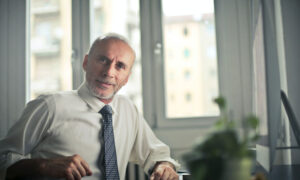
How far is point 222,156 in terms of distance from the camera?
0.42 meters

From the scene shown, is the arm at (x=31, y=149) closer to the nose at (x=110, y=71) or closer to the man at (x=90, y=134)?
the man at (x=90, y=134)

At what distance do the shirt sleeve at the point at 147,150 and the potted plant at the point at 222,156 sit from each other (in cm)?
92

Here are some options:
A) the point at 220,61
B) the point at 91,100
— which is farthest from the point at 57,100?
the point at 220,61

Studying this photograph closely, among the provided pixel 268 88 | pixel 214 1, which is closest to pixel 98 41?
pixel 268 88

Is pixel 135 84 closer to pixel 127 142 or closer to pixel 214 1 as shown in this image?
pixel 127 142

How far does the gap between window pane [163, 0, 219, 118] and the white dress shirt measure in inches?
26.3

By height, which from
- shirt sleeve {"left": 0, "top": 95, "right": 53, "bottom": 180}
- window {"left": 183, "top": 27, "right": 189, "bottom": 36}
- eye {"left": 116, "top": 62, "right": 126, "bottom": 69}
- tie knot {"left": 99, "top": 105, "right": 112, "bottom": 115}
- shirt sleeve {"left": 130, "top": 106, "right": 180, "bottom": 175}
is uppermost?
window {"left": 183, "top": 27, "right": 189, "bottom": 36}

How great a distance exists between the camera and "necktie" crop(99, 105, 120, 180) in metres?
1.19

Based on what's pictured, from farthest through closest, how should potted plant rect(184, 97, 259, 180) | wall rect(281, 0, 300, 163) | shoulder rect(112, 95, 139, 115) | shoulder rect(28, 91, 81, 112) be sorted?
wall rect(281, 0, 300, 163) < shoulder rect(112, 95, 139, 115) < shoulder rect(28, 91, 81, 112) < potted plant rect(184, 97, 259, 180)

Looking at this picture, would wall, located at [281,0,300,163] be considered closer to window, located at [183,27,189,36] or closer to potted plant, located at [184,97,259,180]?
window, located at [183,27,189,36]

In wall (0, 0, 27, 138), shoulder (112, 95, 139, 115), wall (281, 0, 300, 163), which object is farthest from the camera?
wall (0, 0, 27, 138)

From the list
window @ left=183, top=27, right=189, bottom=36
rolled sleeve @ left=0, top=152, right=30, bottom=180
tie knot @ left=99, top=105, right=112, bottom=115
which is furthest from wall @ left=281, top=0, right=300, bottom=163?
rolled sleeve @ left=0, top=152, right=30, bottom=180

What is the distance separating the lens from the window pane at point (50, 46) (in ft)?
6.89

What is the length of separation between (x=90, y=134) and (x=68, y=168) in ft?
1.00
